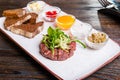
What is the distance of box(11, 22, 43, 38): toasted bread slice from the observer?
126cm

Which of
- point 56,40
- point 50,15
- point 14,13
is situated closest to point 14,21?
point 14,13

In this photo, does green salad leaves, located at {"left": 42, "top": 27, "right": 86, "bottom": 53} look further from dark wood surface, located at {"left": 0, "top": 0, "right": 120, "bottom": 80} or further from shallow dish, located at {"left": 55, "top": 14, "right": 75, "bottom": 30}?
shallow dish, located at {"left": 55, "top": 14, "right": 75, "bottom": 30}

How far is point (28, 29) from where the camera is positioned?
4.24ft

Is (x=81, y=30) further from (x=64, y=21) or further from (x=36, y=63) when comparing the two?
(x=36, y=63)

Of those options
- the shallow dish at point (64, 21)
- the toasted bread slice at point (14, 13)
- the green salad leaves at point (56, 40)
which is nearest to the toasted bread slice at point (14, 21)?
the toasted bread slice at point (14, 13)

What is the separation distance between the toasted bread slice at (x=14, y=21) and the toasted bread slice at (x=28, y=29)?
0.04 meters

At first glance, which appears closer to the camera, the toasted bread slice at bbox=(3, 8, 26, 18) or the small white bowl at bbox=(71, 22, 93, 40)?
the small white bowl at bbox=(71, 22, 93, 40)

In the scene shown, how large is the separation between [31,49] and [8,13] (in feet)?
1.33

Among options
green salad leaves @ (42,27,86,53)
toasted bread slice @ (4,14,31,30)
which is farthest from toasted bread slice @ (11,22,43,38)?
green salad leaves @ (42,27,86,53)

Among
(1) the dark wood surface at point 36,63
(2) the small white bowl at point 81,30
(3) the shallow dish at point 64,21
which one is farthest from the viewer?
(3) the shallow dish at point 64,21

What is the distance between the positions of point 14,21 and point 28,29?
15cm

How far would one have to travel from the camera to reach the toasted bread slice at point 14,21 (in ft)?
4.36

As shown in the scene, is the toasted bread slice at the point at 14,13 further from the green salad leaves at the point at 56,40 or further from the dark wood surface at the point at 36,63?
the green salad leaves at the point at 56,40

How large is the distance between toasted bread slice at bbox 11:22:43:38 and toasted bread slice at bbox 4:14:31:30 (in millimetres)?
37
